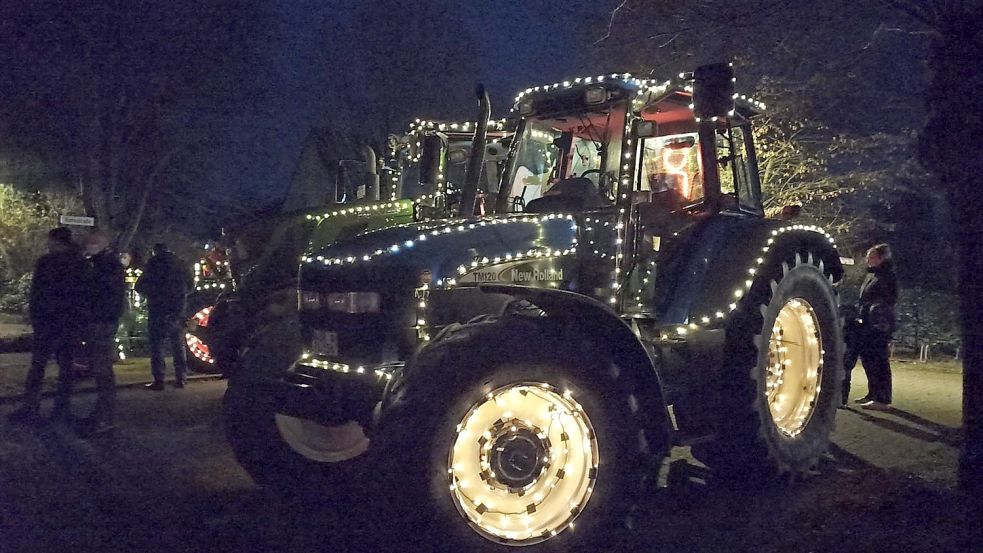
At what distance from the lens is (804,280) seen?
615cm

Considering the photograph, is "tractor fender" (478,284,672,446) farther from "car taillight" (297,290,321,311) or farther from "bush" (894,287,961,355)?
"bush" (894,287,961,355)

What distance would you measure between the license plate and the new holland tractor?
0.01 m

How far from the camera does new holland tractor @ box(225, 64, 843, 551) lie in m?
4.29

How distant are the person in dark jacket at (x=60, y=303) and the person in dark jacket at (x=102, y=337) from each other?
9 centimetres

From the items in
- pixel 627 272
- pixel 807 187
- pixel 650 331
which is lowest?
pixel 650 331

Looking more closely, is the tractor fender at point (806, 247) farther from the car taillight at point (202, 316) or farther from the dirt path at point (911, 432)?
the car taillight at point (202, 316)

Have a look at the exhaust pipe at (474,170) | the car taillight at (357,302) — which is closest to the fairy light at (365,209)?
the exhaust pipe at (474,170)

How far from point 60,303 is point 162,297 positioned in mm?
2196

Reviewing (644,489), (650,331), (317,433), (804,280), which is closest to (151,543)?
(317,433)

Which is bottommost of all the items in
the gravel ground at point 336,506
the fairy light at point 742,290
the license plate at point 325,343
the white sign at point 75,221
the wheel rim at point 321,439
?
the gravel ground at point 336,506

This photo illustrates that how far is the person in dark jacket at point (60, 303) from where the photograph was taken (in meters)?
7.32

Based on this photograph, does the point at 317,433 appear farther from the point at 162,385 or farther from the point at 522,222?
the point at 162,385

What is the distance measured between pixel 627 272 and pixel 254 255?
5.06 m

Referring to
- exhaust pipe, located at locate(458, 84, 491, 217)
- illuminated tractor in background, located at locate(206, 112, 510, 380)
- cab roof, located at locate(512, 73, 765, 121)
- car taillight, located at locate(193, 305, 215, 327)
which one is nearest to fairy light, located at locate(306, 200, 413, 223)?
illuminated tractor in background, located at locate(206, 112, 510, 380)
